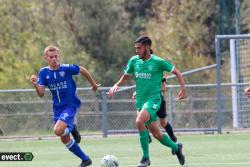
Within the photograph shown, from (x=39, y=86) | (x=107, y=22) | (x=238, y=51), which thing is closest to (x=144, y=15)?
(x=107, y=22)

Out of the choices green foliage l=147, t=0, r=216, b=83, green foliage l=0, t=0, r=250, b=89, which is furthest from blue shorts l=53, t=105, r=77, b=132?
green foliage l=147, t=0, r=216, b=83

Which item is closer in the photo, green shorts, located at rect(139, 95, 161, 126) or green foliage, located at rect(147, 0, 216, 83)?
green shorts, located at rect(139, 95, 161, 126)

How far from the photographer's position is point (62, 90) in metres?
15.4

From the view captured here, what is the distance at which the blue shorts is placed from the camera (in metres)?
15.2

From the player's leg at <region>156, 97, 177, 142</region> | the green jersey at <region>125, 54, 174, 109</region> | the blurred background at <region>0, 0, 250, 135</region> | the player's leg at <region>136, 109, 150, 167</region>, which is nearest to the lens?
the player's leg at <region>136, 109, 150, 167</region>

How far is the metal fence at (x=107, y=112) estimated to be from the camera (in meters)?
26.5

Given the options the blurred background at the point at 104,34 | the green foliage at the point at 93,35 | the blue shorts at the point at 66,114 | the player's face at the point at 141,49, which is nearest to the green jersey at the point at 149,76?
the player's face at the point at 141,49

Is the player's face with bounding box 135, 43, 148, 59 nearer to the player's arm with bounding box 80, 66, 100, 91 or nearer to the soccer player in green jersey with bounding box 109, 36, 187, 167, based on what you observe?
the soccer player in green jersey with bounding box 109, 36, 187, 167

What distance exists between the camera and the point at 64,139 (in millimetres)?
15141

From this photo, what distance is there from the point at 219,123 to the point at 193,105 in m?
1.83

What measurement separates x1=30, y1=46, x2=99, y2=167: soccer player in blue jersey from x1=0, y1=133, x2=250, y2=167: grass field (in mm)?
959

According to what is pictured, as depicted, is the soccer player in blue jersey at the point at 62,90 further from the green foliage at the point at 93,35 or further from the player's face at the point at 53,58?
the green foliage at the point at 93,35

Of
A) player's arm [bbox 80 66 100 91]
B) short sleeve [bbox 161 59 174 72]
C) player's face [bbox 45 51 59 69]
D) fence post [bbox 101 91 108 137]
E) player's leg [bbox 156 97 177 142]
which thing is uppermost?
player's face [bbox 45 51 59 69]

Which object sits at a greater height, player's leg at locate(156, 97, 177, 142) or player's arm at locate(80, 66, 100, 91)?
player's arm at locate(80, 66, 100, 91)
